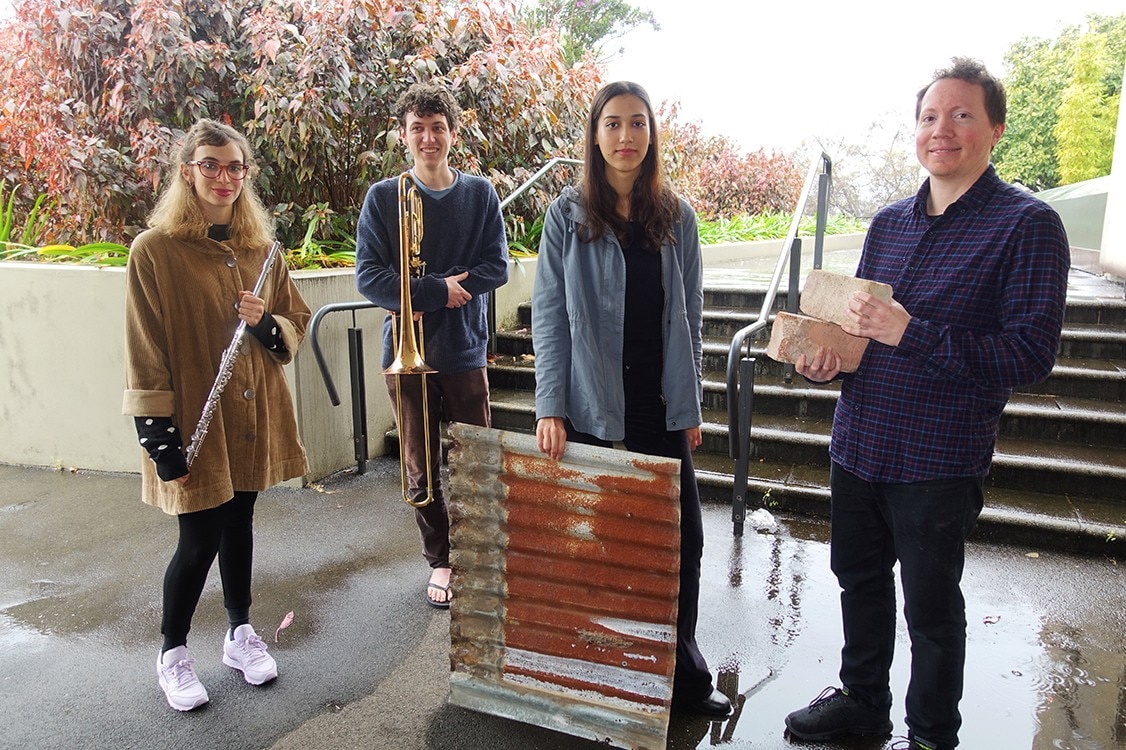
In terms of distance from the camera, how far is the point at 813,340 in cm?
223

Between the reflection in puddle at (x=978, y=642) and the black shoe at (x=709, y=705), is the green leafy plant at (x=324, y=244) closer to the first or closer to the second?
the reflection in puddle at (x=978, y=642)

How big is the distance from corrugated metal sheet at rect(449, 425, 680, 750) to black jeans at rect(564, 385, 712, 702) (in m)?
0.17

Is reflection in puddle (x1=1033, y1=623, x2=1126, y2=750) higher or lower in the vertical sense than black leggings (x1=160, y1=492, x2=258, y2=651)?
lower

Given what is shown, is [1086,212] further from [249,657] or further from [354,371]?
[249,657]

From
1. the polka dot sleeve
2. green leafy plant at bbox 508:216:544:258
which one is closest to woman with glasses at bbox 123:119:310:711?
the polka dot sleeve

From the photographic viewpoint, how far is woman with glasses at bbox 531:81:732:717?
2432 millimetres

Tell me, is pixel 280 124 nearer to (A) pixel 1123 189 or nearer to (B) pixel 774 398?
(B) pixel 774 398

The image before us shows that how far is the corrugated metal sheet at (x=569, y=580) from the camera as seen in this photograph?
94.3 inches

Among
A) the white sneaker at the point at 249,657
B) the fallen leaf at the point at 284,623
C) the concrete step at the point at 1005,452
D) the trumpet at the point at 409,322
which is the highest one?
the trumpet at the point at 409,322

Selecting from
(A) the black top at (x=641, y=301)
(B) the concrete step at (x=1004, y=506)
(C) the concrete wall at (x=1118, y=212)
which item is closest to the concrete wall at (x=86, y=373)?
(B) the concrete step at (x=1004, y=506)

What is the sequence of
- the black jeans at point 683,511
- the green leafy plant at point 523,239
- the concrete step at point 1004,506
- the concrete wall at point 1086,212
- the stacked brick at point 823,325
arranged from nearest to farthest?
1. the stacked brick at point 823,325
2. the black jeans at point 683,511
3. the concrete step at point 1004,506
4. the green leafy plant at point 523,239
5. the concrete wall at point 1086,212

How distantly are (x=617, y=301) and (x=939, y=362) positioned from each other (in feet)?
3.04

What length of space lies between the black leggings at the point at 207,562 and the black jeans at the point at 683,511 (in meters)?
1.29

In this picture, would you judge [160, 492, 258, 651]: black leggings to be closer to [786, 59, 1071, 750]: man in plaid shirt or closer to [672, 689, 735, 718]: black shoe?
[672, 689, 735, 718]: black shoe
